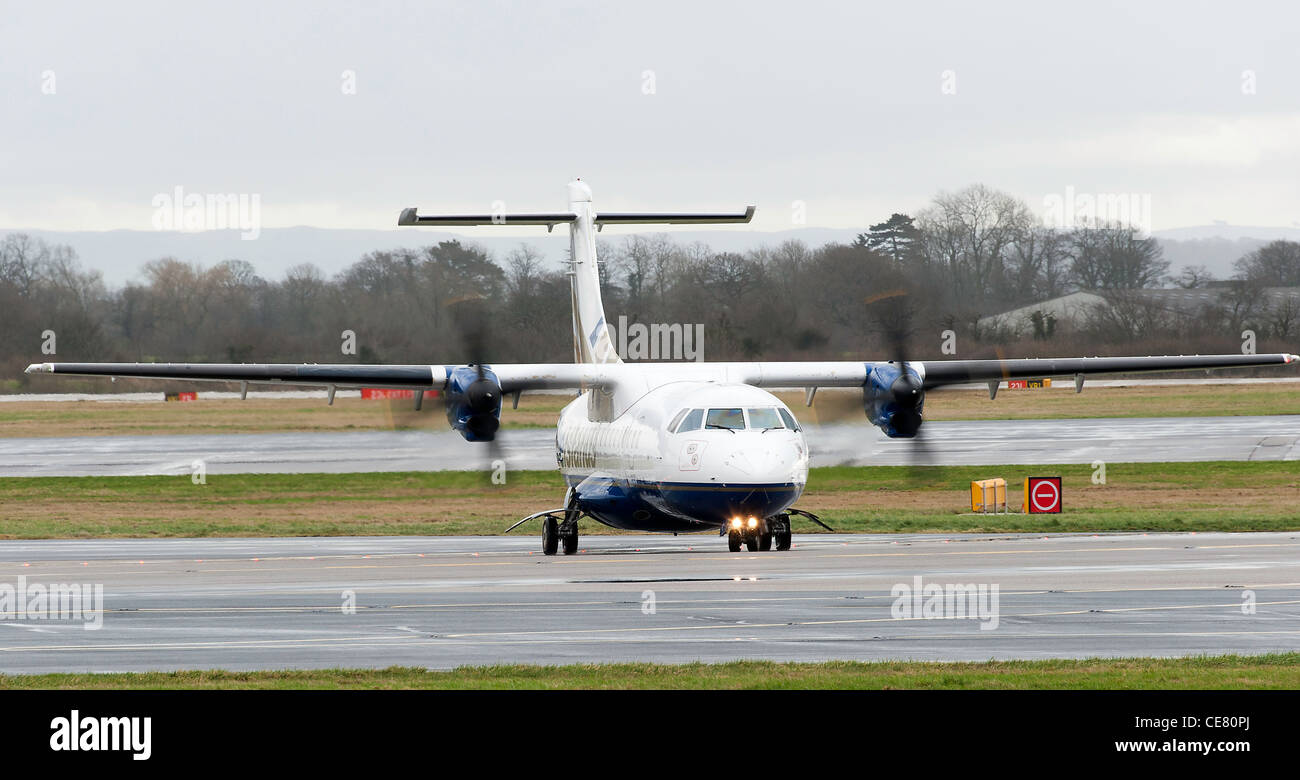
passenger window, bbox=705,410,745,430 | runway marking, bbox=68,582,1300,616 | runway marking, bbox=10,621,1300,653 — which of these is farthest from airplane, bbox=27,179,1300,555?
runway marking, bbox=10,621,1300,653

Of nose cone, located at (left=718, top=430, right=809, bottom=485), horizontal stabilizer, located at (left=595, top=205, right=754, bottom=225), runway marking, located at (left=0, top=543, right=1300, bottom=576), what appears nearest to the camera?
nose cone, located at (left=718, top=430, right=809, bottom=485)

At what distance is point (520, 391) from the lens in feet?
92.9

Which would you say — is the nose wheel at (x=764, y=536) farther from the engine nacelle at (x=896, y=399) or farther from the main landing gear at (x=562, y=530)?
the engine nacelle at (x=896, y=399)

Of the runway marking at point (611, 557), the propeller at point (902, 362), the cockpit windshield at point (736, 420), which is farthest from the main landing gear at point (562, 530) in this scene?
the propeller at point (902, 362)

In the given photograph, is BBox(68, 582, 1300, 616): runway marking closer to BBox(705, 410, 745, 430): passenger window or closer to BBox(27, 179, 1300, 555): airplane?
BBox(27, 179, 1300, 555): airplane

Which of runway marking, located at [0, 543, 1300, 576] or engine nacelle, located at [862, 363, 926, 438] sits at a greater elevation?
engine nacelle, located at [862, 363, 926, 438]

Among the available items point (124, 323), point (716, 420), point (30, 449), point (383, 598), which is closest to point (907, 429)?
point (716, 420)

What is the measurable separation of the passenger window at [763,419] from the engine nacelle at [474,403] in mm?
5027

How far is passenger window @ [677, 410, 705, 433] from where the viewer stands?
2420 centimetres

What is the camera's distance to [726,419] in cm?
2409

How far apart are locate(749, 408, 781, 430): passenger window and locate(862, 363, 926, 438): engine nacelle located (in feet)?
15.4
